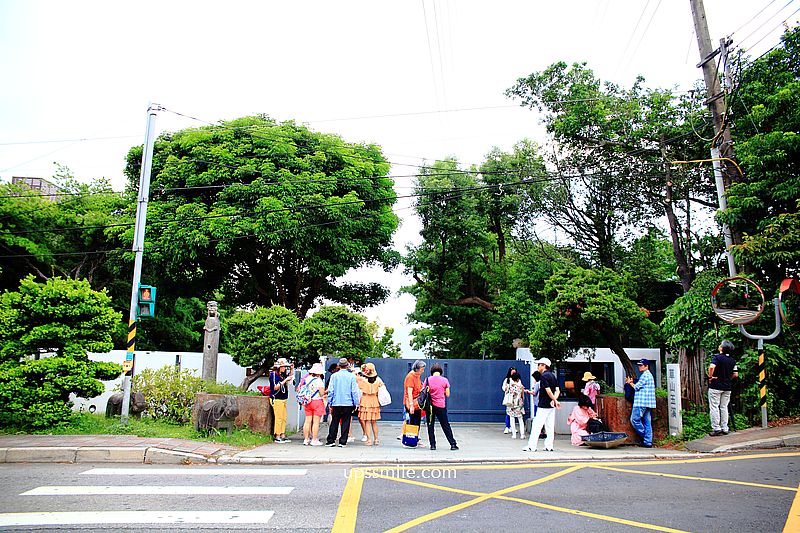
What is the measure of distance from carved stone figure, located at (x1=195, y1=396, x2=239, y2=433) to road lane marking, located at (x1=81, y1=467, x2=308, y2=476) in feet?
9.08

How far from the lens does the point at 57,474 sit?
28.1ft

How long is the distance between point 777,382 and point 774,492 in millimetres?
6043

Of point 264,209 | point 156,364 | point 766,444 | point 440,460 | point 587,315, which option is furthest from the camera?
point 264,209

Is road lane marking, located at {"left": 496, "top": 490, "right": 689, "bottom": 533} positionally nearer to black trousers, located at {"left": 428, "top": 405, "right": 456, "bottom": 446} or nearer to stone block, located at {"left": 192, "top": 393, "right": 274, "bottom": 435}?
black trousers, located at {"left": 428, "top": 405, "right": 456, "bottom": 446}

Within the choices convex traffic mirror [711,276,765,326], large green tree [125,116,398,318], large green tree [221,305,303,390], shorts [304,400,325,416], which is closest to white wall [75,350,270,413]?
large green tree [221,305,303,390]

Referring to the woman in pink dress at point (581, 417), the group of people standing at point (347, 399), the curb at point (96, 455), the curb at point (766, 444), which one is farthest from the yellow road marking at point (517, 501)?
the curb at point (766, 444)

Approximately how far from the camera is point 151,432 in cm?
1179

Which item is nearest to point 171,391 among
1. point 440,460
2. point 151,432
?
point 151,432

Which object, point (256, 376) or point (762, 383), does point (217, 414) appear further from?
point (762, 383)

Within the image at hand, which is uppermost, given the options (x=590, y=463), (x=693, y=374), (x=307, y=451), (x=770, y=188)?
(x=770, y=188)

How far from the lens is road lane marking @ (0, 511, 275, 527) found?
5.96 m

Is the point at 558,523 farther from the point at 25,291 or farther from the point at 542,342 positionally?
the point at 25,291

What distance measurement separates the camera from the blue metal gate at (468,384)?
18953mm

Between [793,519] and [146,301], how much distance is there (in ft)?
39.1
